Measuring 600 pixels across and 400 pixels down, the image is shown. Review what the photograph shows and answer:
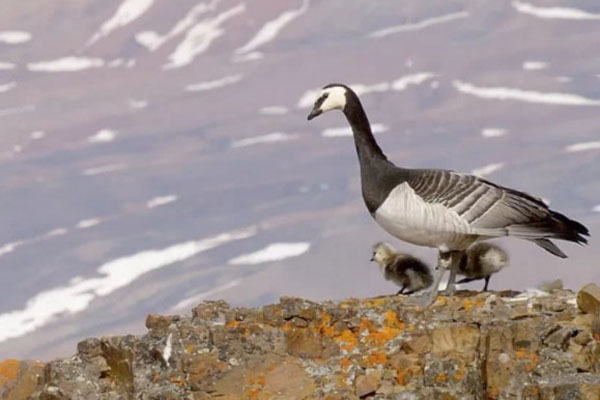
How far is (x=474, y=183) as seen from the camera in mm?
13828

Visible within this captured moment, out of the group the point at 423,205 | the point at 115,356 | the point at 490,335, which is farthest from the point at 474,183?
the point at 115,356

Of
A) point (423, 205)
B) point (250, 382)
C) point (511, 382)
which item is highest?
point (423, 205)

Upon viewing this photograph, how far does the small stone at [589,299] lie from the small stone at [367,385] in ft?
8.98

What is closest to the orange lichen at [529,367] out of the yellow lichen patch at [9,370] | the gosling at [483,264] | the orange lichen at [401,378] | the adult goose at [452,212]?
the orange lichen at [401,378]

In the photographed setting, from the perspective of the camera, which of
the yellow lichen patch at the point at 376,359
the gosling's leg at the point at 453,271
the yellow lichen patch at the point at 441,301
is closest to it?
the yellow lichen patch at the point at 376,359

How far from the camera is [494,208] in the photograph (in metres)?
13.5

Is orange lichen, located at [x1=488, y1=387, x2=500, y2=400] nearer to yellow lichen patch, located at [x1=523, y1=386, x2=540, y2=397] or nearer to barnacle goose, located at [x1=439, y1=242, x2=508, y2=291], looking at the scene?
yellow lichen patch, located at [x1=523, y1=386, x2=540, y2=397]

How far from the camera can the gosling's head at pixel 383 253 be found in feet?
51.9

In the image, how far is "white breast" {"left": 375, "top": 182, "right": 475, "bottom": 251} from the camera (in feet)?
43.9

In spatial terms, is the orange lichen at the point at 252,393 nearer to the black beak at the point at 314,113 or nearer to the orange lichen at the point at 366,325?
the orange lichen at the point at 366,325

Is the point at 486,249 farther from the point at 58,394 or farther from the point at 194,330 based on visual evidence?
the point at 58,394

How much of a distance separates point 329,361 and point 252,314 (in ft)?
4.50

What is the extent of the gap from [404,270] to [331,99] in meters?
2.75

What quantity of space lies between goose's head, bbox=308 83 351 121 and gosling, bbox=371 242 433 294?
8.23 ft
